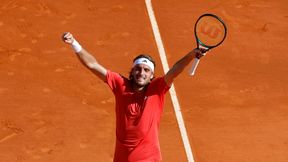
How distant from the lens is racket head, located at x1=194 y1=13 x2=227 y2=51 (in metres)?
5.77

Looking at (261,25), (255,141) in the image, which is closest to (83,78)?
(255,141)

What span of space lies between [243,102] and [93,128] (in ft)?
7.83

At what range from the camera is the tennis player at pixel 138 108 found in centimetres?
559

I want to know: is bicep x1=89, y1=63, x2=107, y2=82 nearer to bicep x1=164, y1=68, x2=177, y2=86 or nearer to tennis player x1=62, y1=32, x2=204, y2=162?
tennis player x1=62, y1=32, x2=204, y2=162

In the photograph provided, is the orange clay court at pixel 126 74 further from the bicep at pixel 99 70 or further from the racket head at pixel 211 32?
the racket head at pixel 211 32

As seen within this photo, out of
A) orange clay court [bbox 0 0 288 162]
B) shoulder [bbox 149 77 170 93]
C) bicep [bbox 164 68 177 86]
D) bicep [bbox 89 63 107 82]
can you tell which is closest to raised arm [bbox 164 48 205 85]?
bicep [bbox 164 68 177 86]

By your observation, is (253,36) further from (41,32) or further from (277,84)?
(41,32)

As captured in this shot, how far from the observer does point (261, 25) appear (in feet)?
37.0

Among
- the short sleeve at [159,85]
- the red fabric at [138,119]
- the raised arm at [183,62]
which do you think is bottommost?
the red fabric at [138,119]

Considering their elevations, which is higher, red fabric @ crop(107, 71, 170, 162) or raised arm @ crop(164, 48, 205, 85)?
→ raised arm @ crop(164, 48, 205, 85)

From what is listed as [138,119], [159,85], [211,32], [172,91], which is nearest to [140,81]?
[159,85]

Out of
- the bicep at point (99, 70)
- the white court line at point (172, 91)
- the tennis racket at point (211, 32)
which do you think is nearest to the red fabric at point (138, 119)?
the bicep at point (99, 70)

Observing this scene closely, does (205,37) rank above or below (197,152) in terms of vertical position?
above

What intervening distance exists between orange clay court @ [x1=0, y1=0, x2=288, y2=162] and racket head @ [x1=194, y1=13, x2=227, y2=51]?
2.90 metres
